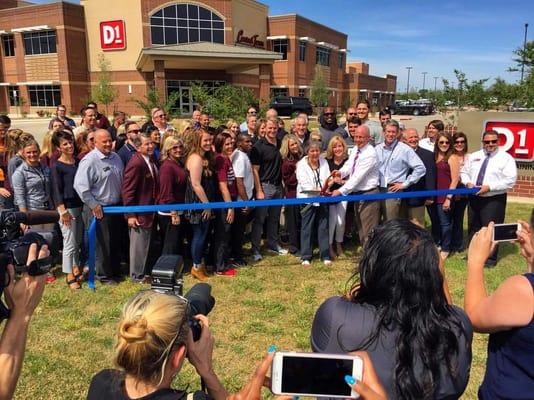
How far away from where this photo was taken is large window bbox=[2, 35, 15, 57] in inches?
1780

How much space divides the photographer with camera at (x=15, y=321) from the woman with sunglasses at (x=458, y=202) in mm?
6099

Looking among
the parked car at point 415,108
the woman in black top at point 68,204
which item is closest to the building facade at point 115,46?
the parked car at point 415,108

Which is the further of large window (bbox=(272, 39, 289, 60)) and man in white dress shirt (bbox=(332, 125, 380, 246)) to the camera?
large window (bbox=(272, 39, 289, 60))

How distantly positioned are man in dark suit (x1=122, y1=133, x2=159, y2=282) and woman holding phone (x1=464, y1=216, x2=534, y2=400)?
14.1 feet

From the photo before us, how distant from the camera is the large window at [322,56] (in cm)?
5475

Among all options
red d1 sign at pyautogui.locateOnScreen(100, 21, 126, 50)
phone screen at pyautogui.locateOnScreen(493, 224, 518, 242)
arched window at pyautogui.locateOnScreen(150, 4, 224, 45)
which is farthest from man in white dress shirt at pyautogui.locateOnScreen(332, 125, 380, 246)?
red d1 sign at pyautogui.locateOnScreen(100, 21, 126, 50)

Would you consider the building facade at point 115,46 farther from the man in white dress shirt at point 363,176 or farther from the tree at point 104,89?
the man in white dress shirt at point 363,176

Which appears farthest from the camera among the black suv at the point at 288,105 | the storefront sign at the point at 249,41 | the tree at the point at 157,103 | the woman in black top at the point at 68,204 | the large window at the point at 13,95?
the large window at the point at 13,95

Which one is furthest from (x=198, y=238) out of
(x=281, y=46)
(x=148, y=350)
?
(x=281, y=46)

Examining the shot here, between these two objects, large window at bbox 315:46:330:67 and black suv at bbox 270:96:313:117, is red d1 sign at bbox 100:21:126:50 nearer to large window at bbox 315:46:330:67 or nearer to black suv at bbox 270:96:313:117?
black suv at bbox 270:96:313:117

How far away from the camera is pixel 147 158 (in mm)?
5543

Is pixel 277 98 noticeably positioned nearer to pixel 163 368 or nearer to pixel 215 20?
pixel 215 20

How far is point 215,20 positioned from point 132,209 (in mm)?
41818

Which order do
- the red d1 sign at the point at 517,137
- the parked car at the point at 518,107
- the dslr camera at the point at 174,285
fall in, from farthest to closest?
the parked car at the point at 518,107
the red d1 sign at the point at 517,137
the dslr camera at the point at 174,285
